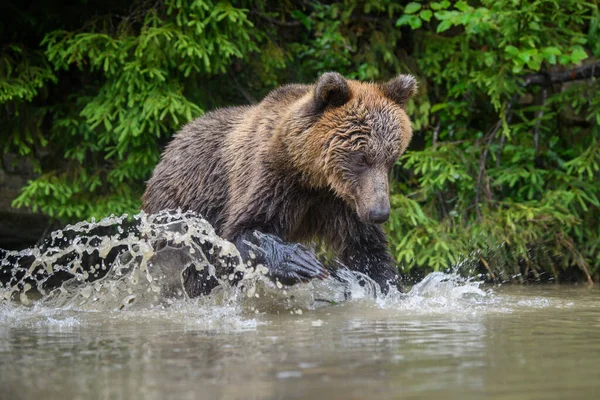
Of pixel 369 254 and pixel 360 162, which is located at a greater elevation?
pixel 360 162

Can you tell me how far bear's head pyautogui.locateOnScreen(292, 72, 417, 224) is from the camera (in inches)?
Answer: 214

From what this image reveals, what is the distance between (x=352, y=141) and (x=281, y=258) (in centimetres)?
90

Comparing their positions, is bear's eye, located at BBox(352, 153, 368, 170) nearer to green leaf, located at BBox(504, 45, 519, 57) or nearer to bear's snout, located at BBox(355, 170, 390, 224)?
bear's snout, located at BBox(355, 170, 390, 224)

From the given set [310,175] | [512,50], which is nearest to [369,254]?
[310,175]

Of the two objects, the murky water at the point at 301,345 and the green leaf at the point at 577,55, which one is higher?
the green leaf at the point at 577,55

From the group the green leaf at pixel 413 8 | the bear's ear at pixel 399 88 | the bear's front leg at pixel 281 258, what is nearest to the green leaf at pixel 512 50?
the green leaf at pixel 413 8

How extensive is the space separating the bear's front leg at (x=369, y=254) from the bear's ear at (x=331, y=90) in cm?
95

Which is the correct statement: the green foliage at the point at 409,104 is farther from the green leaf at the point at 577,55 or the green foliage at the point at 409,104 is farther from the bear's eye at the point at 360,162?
the bear's eye at the point at 360,162

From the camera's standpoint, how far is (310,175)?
5.70 metres

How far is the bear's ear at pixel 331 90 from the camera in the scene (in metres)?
5.48

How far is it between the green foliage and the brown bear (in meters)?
1.47

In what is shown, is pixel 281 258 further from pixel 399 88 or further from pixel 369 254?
pixel 399 88

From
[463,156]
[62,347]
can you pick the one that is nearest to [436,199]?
[463,156]

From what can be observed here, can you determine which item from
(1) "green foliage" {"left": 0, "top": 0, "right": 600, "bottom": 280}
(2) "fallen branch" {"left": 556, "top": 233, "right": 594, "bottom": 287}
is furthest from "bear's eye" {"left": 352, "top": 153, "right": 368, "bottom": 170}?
(2) "fallen branch" {"left": 556, "top": 233, "right": 594, "bottom": 287}
